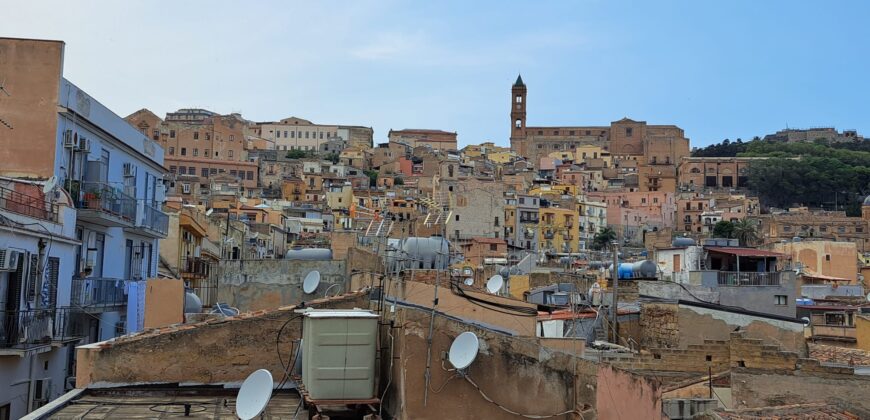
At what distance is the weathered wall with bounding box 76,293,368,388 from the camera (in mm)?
12273

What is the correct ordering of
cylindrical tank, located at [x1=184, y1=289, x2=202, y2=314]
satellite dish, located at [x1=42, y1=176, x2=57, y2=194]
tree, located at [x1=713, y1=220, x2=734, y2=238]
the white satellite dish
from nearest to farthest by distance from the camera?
the white satellite dish
satellite dish, located at [x1=42, y1=176, x2=57, y2=194]
cylindrical tank, located at [x1=184, y1=289, x2=202, y2=314]
tree, located at [x1=713, y1=220, x2=734, y2=238]

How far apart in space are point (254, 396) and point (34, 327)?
277 inches

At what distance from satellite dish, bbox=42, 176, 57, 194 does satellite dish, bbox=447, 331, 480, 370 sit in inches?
327

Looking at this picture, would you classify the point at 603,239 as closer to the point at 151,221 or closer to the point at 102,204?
the point at 151,221

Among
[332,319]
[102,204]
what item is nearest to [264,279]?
[102,204]

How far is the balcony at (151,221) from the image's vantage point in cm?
2192

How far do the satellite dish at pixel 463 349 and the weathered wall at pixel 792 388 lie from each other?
597 centimetres

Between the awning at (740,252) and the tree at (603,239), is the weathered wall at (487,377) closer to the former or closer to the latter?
the awning at (740,252)

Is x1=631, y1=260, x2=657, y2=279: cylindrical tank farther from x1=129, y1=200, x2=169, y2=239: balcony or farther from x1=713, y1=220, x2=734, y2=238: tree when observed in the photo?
x1=713, y1=220, x2=734, y2=238: tree

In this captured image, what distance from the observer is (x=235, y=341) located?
41.5 ft

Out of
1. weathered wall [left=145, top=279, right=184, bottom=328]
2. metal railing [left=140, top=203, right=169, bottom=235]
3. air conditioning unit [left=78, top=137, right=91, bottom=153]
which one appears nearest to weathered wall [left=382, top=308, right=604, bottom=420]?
weathered wall [left=145, top=279, right=184, bottom=328]

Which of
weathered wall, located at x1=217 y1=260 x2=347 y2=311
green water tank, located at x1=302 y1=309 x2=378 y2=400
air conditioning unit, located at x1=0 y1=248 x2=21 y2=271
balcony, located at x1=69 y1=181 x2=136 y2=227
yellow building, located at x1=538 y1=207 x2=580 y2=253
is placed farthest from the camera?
yellow building, located at x1=538 y1=207 x2=580 y2=253

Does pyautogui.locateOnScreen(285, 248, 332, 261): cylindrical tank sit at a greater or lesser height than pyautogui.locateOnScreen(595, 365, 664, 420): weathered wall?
greater

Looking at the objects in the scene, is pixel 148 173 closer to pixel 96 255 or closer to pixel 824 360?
pixel 96 255
